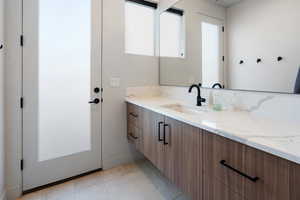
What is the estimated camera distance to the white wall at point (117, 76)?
2.08 metres

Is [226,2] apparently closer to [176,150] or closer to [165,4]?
[165,4]

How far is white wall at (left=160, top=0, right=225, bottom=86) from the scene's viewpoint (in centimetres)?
180

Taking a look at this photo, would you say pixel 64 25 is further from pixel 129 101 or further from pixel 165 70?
pixel 165 70

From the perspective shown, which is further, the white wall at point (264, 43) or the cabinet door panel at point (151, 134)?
the cabinet door panel at point (151, 134)

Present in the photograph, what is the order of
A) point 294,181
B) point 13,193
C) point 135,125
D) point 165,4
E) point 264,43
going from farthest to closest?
point 165,4 < point 135,125 < point 13,193 < point 264,43 < point 294,181

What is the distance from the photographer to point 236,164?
83 centimetres

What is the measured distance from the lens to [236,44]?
57.5 inches

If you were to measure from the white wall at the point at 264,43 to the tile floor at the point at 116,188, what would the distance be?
126 cm

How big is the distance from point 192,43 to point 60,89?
1.62 m

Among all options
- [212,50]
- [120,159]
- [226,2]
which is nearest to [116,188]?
[120,159]

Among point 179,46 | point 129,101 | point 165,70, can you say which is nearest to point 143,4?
point 179,46

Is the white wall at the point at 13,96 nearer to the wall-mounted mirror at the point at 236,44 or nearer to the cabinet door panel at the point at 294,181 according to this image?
the wall-mounted mirror at the point at 236,44

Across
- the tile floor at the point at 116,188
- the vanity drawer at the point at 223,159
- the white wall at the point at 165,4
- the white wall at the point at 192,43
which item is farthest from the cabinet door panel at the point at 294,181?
the white wall at the point at 165,4

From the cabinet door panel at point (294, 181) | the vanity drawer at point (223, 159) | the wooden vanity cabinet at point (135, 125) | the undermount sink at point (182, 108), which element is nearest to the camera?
the cabinet door panel at point (294, 181)
